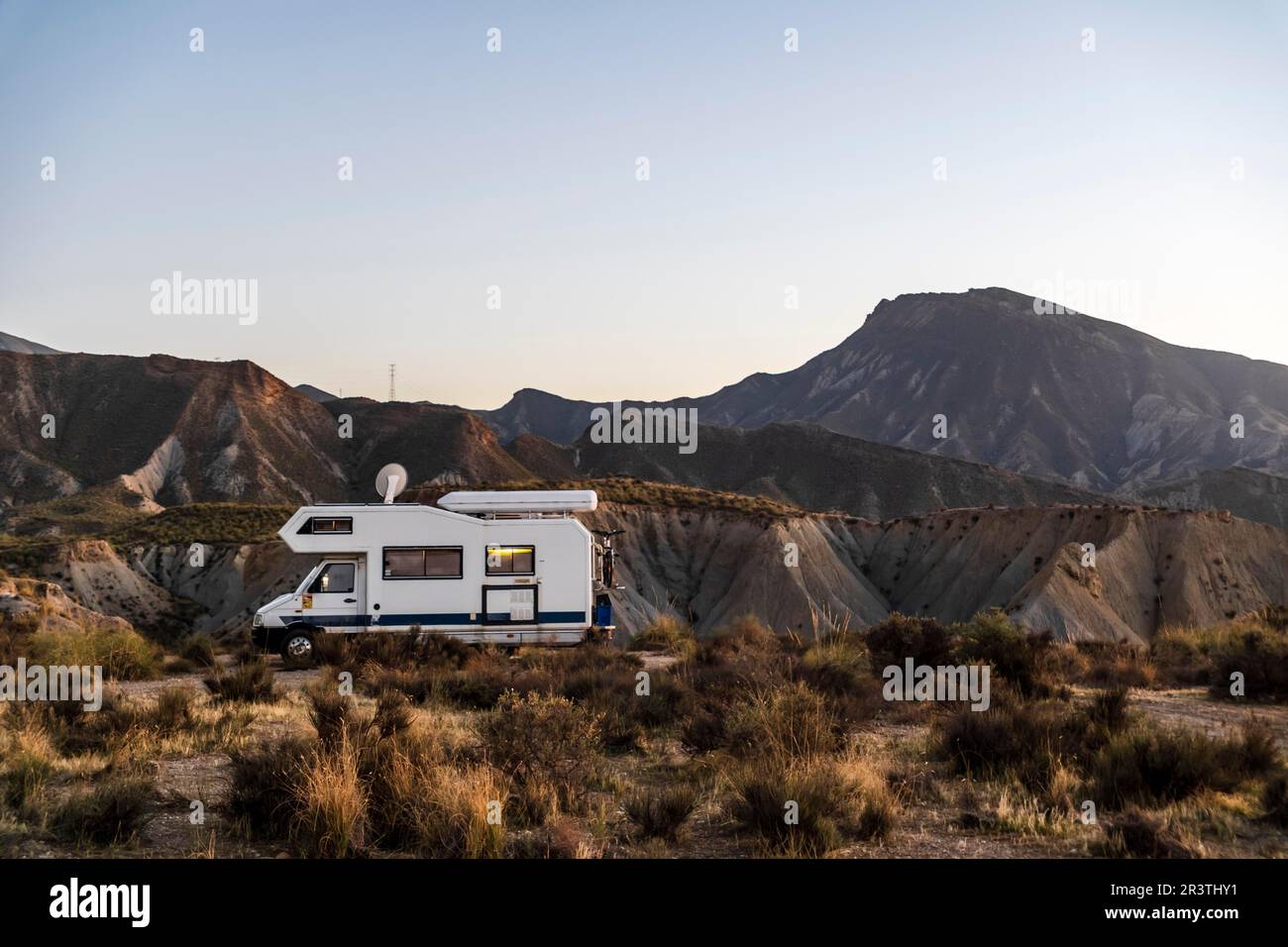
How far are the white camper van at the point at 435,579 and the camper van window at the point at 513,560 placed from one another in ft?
0.07

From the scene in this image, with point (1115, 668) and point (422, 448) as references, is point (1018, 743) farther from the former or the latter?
point (422, 448)

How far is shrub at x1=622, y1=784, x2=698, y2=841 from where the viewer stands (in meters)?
7.84

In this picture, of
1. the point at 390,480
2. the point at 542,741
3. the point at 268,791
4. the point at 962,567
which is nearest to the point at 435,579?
the point at 390,480

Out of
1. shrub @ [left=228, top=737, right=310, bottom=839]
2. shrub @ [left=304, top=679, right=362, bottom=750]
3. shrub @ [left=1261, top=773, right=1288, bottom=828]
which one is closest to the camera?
shrub @ [left=228, top=737, right=310, bottom=839]

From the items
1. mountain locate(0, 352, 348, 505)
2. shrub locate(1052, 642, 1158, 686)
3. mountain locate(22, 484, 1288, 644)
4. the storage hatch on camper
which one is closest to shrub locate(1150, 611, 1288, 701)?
shrub locate(1052, 642, 1158, 686)

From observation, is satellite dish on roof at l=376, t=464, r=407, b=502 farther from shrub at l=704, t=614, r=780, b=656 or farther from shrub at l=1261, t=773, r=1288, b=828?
shrub at l=1261, t=773, r=1288, b=828

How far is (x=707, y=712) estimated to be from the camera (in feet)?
37.6

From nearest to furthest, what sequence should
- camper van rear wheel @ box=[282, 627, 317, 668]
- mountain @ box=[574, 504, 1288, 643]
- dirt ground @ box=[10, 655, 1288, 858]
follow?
dirt ground @ box=[10, 655, 1288, 858]
camper van rear wheel @ box=[282, 627, 317, 668]
mountain @ box=[574, 504, 1288, 643]

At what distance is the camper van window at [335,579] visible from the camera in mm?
22109

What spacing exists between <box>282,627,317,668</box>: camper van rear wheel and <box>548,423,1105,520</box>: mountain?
83.1 m

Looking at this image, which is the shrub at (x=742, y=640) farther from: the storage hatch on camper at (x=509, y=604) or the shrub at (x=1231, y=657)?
the shrub at (x=1231, y=657)
